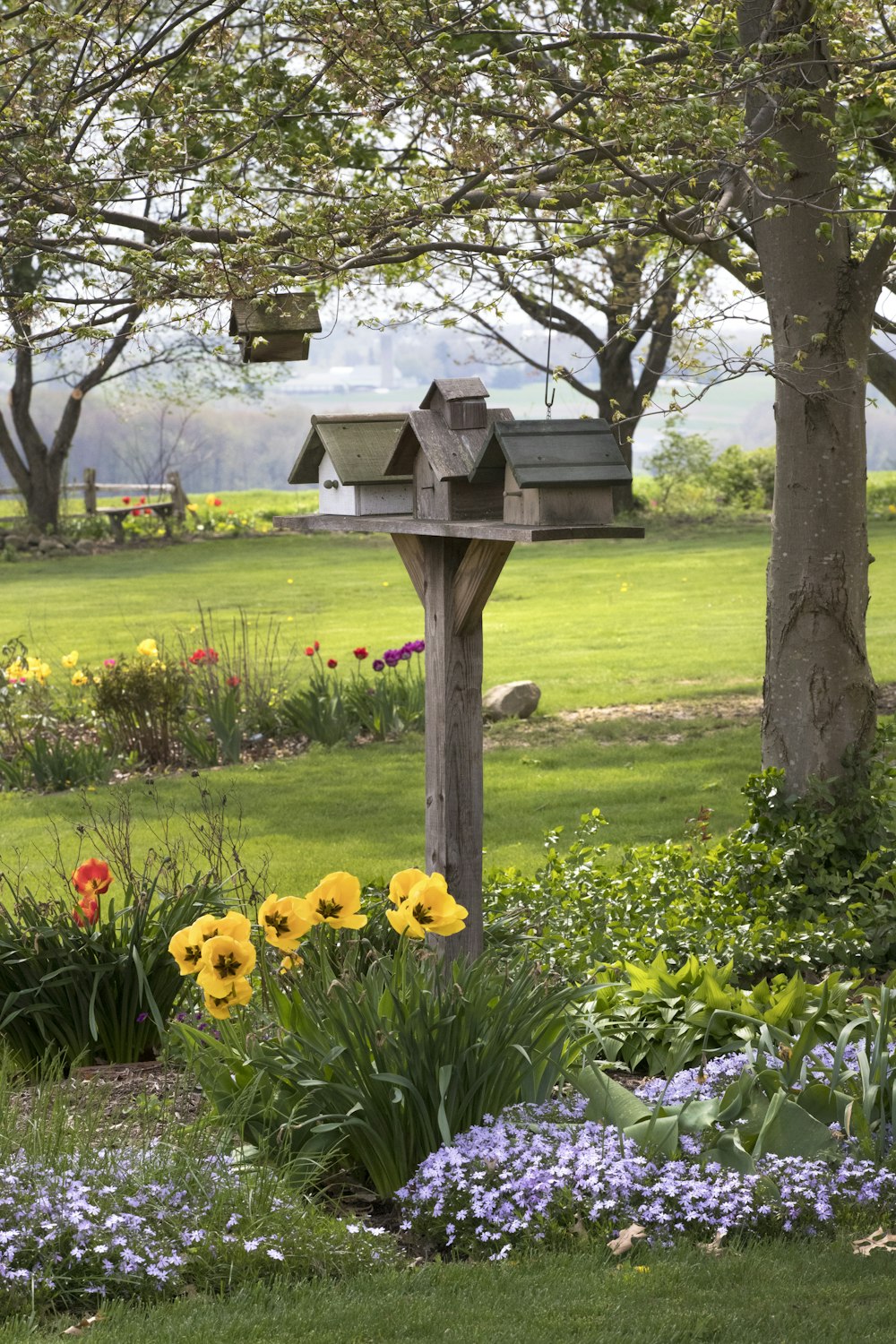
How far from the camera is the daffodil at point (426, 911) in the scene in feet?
11.8

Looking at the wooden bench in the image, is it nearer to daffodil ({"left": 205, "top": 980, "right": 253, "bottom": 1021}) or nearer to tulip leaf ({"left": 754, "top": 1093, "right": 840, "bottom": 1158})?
daffodil ({"left": 205, "top": 980, "right": 253, "bottom": 1021})

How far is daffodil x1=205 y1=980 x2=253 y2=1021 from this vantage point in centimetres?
347

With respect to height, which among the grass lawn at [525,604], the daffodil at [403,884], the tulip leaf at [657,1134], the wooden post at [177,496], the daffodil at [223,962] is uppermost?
the wooden post at [177,496]

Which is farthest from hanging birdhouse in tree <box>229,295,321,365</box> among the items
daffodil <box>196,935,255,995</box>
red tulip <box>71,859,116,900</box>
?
daffodil <box>196,935,255,995</box>

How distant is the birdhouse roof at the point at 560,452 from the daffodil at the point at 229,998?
1510mm

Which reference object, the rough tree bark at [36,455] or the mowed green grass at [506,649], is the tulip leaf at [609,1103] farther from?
the rough tree bark at [36,455]

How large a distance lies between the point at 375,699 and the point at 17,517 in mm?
18675

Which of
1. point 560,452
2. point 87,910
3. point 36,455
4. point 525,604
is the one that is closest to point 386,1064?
point 87,910

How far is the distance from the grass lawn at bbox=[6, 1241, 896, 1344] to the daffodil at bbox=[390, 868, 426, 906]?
0.98 metres

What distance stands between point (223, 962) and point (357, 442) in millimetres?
2024

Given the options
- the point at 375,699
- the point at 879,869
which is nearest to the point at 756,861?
the point at 879,869

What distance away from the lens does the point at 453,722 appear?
4562 millimetres

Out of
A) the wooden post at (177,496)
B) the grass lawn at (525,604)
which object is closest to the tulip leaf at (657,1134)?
the grass lawn at (525,604)

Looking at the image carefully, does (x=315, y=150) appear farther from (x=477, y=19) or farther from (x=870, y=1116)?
(x=870, y=1116)
